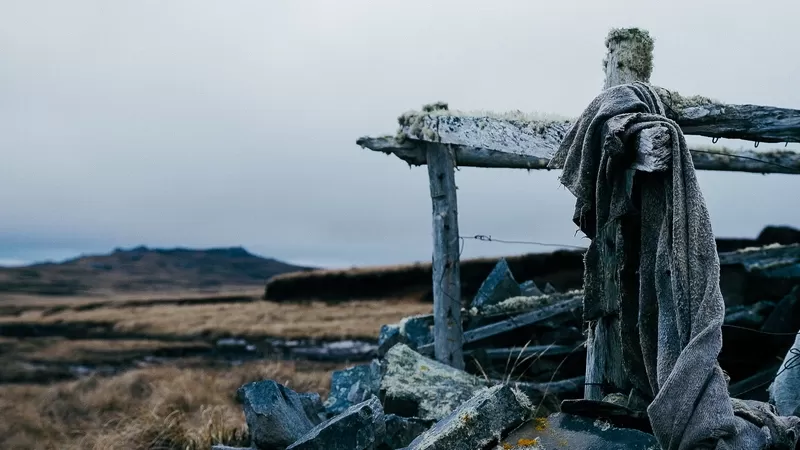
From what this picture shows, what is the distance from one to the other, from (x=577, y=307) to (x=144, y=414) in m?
5.14

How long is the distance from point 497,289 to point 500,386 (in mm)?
5336

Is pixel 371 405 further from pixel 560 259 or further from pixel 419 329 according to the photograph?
pixel 560 259

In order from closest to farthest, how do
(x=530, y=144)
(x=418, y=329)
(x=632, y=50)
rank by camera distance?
(x=632, y=50), (x=530, y=144), (x=418, y=329)

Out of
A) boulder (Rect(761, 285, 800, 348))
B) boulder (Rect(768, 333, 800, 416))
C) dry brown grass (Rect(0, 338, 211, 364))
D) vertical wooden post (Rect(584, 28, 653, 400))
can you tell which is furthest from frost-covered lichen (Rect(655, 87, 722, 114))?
dry brown grass (Rect(0, 338, 211, 364))

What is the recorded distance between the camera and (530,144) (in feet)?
17.9

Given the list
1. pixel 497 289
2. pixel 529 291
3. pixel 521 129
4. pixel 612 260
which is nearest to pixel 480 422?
pixel 612 260

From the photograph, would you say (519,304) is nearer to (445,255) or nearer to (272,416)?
(445,255)

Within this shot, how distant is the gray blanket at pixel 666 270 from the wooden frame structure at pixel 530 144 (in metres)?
0.14

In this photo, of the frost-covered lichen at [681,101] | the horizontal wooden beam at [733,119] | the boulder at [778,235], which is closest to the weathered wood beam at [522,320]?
the horizontal wooden beam at [733,119]

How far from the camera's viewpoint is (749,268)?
30.7 feet

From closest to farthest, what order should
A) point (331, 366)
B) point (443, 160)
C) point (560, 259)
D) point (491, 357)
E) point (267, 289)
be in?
1. point (443, 160)
2. point (491, 357)
3. point (331, 366)
4. point (560, 259)
5. point (267, 289)

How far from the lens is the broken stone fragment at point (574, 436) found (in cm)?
297

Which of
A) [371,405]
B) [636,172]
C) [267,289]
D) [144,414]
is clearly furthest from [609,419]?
[267,289]

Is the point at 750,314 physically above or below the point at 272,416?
above
